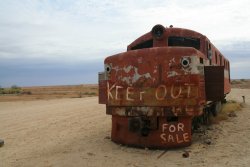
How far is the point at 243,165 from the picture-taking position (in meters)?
6.64

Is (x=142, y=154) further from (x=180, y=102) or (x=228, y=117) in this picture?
(x=228, y=117)

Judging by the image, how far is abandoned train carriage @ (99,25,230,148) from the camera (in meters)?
7.75

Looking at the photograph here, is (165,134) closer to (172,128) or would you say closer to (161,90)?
(172,128)

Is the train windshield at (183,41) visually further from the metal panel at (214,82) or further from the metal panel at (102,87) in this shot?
the metal panel at (102,87)

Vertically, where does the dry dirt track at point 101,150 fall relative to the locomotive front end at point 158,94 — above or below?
below

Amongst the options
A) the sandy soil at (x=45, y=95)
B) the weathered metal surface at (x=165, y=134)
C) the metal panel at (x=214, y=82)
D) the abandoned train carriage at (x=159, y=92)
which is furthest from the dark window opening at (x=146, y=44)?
the sandy soil at (x=45, y=95)

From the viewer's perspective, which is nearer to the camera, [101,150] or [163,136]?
[163,136]

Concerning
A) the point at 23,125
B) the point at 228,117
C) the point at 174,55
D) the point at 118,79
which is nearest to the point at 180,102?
the point at 174,55

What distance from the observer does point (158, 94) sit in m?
7.84

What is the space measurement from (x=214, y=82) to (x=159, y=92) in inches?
58.9

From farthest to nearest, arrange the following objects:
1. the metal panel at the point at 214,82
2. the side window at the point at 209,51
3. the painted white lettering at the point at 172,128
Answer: the side window at the point at 209,51 < the metal panel at the point at 214,82 < the painted white lettering at the point at 172,128

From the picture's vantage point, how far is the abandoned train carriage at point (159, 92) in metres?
7.75

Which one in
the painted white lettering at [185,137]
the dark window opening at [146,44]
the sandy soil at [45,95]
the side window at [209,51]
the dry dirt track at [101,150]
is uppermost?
the dark window opening at [146,44]

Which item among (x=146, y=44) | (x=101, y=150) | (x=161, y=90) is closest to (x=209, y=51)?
(x=146, y=44)
